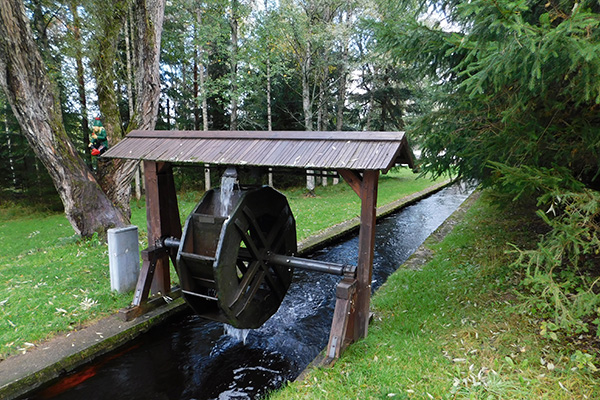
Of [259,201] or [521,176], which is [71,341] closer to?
[259,201]

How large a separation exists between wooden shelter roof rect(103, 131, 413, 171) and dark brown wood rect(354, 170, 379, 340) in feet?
0.92

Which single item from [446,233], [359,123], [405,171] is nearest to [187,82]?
[359,123]

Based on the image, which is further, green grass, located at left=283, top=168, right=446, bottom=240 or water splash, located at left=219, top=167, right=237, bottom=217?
green grass, located at left=283, top=168, right=446, bottom=240

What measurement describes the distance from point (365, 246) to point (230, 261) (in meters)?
1.64

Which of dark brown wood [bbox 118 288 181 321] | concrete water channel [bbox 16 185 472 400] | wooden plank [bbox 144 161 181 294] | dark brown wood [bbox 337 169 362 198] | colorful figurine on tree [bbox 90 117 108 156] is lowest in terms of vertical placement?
concrete water channel [bbox 16 185 472 400]

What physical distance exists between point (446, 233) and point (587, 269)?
3.98 m

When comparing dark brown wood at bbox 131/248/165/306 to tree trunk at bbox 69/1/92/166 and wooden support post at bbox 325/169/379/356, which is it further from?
tree trunk at bbox 69/1/92/166

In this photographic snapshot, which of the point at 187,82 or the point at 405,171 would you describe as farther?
the point at 405,171

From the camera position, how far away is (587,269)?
4.05m

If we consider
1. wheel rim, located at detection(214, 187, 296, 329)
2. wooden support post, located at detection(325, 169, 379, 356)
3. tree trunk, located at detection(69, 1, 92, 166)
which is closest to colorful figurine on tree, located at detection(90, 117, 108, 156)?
tree trunk, located at detection(69, 1, 92, 166)

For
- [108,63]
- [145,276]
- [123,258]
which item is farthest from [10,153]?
[145,276]

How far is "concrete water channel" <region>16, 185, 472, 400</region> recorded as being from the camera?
3.47 m

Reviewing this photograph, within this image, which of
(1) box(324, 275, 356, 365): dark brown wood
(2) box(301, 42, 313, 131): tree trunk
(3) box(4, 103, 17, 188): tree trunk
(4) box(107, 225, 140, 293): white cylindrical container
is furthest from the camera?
(2) box(301, 42, 313, 131): tree trunk

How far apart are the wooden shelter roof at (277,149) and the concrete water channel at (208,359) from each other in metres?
2.30
